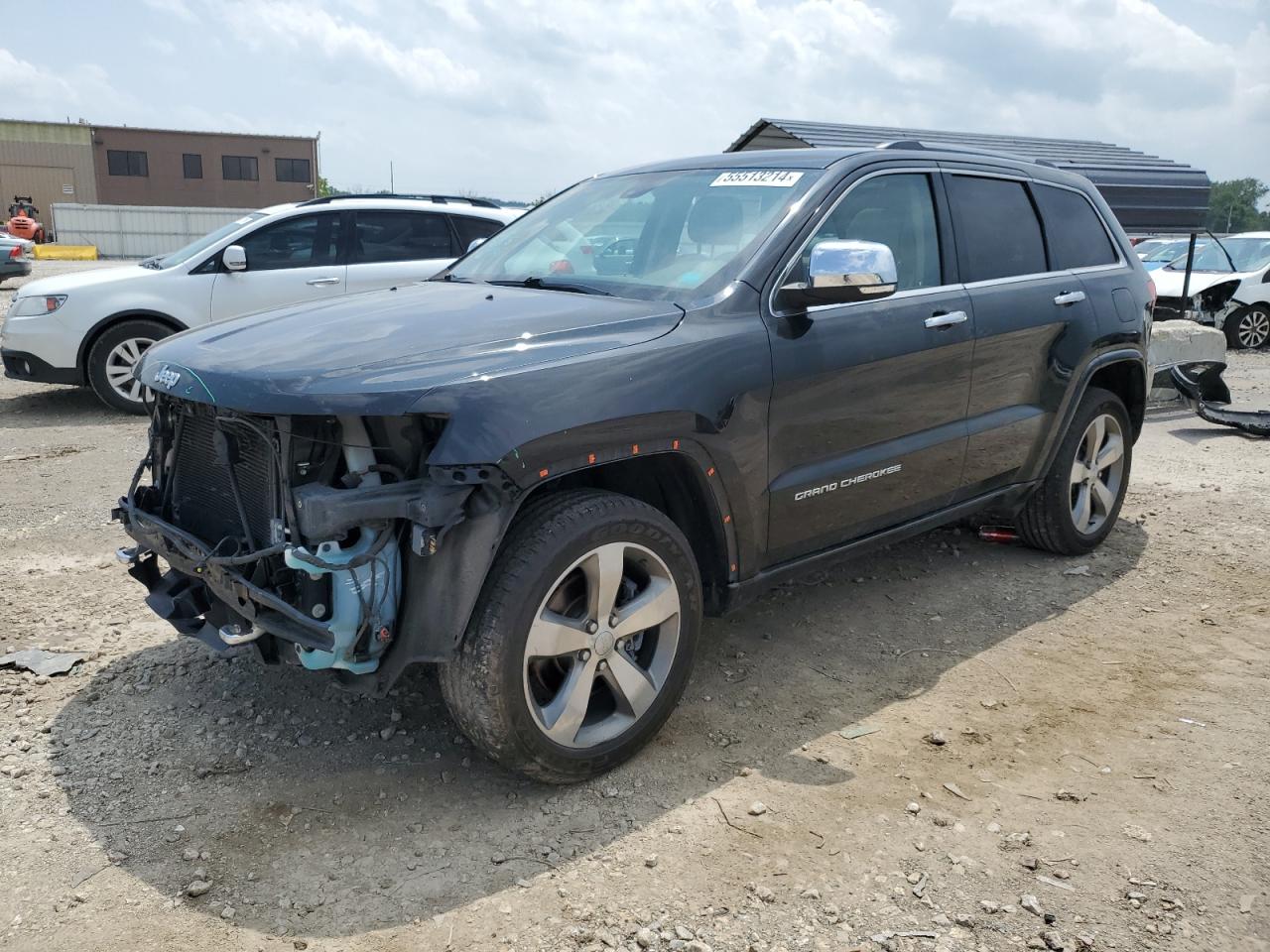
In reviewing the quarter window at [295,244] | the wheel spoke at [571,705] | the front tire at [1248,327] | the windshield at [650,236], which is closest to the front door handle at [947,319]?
the windshield at [650,236]

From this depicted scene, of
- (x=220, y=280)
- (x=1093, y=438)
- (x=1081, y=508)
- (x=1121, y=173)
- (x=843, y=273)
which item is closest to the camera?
(x=843, y=273)

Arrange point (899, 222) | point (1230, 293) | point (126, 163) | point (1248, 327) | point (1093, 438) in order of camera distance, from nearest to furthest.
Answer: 1. point (899, 222)
2. point (1093, 438)
3. point (1230, 293)
4. point (1248, 327)
5. point (126, 163)

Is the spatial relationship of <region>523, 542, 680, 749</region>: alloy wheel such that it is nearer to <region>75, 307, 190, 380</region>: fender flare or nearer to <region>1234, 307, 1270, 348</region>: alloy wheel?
<region>75, 307, 190, 380</region>: fender flare

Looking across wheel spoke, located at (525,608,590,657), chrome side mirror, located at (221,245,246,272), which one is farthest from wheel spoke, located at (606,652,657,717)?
chrome side mirror, located at (221,245,246,272)

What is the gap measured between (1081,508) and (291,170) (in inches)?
2270

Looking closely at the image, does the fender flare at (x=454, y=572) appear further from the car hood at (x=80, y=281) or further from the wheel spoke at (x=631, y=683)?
the car hood at (x=80, y=281)

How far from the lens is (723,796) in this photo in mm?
3162

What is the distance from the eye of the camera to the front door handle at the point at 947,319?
4.04 m

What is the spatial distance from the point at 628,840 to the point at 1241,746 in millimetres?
2166

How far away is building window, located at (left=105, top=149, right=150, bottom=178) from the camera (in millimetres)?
55156

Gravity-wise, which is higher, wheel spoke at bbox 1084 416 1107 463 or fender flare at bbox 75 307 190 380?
fender flare at bbox 75 307 190 380

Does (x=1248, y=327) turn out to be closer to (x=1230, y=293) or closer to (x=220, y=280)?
(x=1230, y=293)

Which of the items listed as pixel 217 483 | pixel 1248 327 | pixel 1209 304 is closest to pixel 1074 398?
pixel 217 483

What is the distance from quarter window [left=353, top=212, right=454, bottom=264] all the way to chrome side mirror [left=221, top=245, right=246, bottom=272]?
0.93 meters
